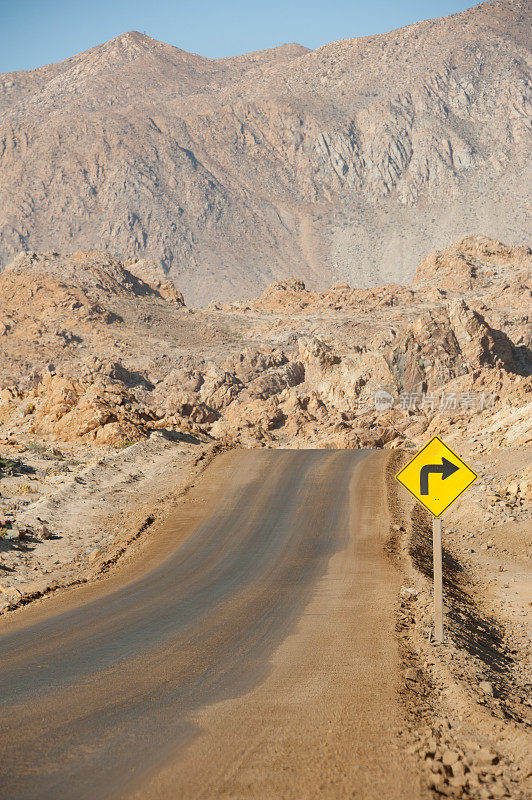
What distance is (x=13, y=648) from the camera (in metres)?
9.67

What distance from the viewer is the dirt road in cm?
592

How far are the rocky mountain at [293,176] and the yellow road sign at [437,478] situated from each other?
12361 centimetres

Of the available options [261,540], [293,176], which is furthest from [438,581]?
[293,176]

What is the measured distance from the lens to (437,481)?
9438 millimetres

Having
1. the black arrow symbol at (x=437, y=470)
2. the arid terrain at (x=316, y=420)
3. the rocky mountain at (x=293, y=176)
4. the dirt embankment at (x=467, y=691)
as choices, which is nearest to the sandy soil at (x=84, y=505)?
the arid terrain at (x=316, y=420)

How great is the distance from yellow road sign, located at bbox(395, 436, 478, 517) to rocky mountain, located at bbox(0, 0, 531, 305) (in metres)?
124

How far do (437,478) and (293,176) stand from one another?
160598mm

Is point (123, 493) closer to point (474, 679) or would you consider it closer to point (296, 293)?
point (474, 679)

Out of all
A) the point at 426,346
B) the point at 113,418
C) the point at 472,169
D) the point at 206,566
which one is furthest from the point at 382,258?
the point at 206,566

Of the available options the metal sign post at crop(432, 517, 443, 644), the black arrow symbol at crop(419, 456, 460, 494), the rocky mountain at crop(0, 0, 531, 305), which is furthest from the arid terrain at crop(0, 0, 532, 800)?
the rocky mountain at crop(0, 0, 531, 305)

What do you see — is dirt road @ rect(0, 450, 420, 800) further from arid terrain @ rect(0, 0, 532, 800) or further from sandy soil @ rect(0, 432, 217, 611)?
sandy soil @ rect(0, 432, 217, 611)

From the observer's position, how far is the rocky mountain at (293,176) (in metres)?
143

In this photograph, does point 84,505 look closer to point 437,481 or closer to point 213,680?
point 213,680

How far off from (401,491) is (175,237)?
5104 inches
